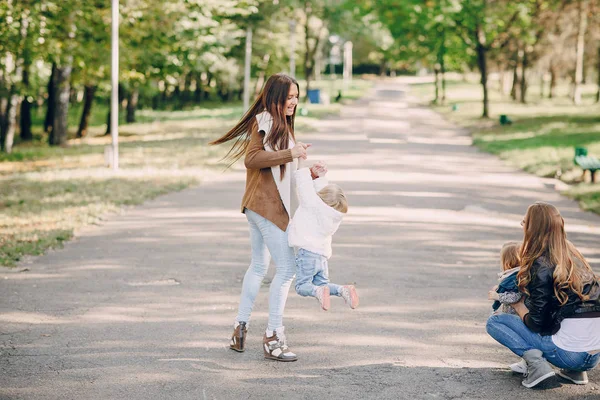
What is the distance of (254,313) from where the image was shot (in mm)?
6883

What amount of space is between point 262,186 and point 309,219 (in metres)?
0.39

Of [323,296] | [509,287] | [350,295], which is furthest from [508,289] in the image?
[323,296]

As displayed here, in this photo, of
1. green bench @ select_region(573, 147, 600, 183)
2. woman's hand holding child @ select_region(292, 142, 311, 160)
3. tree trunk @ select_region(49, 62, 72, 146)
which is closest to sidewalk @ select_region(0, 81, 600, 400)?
woman's hand holding child @ select_region(292, 142, 311, 160)

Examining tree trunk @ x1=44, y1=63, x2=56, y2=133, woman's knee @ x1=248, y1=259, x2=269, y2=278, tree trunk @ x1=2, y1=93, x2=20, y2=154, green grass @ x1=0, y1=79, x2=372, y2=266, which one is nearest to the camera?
woman's knee @ x1=248, y1=259, x2=269, y2=278

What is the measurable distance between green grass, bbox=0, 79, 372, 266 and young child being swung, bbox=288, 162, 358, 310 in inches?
165

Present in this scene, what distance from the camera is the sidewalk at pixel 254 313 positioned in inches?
199

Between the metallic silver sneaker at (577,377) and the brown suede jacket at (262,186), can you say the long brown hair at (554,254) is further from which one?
the brown suede jacket at (262,186)

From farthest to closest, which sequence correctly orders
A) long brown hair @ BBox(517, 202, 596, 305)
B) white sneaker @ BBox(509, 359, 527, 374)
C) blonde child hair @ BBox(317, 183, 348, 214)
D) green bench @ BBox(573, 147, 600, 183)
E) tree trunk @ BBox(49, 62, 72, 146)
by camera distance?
tree trunk @ BBox(49, 62, 72, 146) → green bench @ BBox(573, 147, 600, 183) → blonde child hair @ BBox(317, 183, 348, 214) → white sneaker @ BBox(509, 359, 527, 374) → long brown hair @ BBox(517, 202, 596, 305)

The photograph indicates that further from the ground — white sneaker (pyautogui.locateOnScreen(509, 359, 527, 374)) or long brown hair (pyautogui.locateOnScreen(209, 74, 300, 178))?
long brown hair (pyautogui.locateOnScreen(209, 74, 300, 178))

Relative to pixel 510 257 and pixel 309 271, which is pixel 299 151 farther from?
pixel 510 257

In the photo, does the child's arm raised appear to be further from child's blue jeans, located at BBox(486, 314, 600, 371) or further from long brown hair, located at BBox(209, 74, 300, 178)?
child's blue jeans, located at BBox(486, 314, 600, 371)

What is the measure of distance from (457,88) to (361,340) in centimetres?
7713

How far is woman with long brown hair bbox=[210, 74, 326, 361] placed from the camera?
18.0 ft

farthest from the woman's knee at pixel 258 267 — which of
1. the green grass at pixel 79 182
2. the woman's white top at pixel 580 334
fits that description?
the green grass at pixel 79 182
